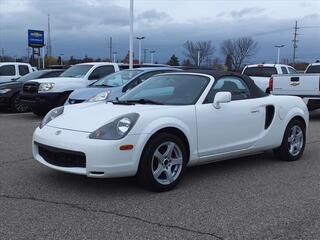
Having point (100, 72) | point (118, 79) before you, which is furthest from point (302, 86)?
point (100, 72)

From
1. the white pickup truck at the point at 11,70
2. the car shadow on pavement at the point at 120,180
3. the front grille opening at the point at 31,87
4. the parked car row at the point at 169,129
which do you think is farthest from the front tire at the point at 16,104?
the car shadow on pavement at the point at 120,180

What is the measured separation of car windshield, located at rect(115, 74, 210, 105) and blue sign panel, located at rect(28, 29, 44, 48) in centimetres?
3079

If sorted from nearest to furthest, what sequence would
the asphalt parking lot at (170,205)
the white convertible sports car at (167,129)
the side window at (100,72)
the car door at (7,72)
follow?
the asphalt parking lot at (170,205)
the white convertible sports car at (167,129)
the side window at (100,72)
the car door at (7,72)

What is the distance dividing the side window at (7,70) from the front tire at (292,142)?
1333 cm

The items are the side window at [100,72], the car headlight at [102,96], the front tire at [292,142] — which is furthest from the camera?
the side window at [100,72]

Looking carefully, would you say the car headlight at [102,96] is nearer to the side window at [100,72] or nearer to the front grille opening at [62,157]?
the side window at [100,72]

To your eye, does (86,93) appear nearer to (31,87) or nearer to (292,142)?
(31,87)

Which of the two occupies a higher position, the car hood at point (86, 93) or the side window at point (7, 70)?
the side window at point (7, 70)

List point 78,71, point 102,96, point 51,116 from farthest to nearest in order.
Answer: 1. point 78,71
2. point 102,96
3. point 51,116

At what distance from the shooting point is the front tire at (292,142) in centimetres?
700

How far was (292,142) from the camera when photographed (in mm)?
7176

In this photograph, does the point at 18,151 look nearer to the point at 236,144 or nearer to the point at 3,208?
the point at 3,208

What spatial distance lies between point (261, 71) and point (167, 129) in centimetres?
1331

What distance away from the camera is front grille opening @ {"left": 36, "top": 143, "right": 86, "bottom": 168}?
16.4ft
